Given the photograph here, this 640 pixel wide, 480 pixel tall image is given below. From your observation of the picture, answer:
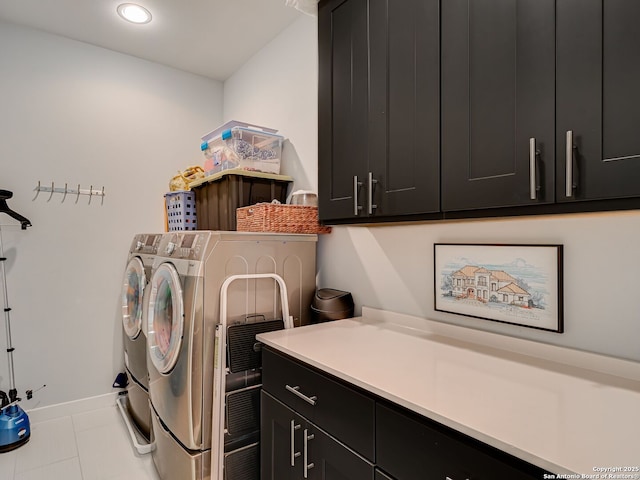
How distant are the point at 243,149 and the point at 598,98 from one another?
6.41ft

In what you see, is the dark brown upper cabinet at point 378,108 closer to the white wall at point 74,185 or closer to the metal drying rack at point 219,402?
the metal drying rack at point 219,402

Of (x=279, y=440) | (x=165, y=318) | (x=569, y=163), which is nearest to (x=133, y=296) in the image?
(x=165, y=318)

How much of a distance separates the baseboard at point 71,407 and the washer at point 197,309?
1.01m

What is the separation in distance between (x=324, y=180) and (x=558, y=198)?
100cm

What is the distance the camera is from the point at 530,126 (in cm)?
99

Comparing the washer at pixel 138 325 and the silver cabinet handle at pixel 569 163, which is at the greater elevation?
the silver cabinet handle at pixel 569 163

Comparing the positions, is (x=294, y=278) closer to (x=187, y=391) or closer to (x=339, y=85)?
(x=187, y=391)

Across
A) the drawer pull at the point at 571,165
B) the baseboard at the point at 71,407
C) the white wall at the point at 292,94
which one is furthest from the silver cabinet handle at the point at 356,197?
the baseboard at the point at 71,407

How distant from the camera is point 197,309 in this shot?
1.65m

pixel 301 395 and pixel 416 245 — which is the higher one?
pixel 416 245

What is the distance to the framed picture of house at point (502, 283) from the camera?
49.6 inches

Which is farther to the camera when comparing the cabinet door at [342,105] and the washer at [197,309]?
the washer at [197,309]

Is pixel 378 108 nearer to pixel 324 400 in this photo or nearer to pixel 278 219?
pixel 278 219

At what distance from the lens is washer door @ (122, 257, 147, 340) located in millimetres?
2393
